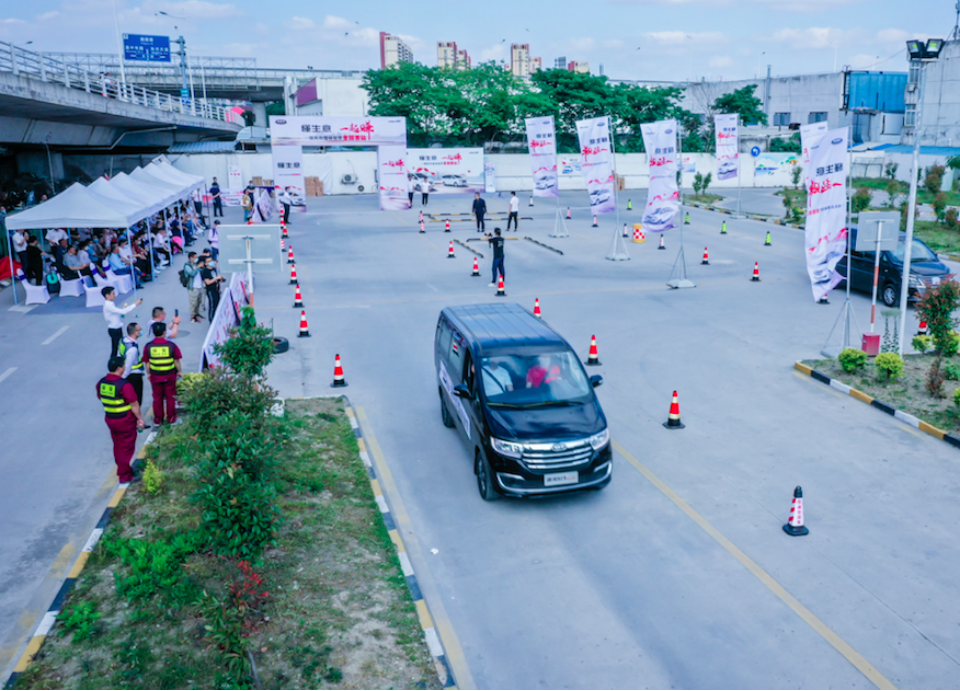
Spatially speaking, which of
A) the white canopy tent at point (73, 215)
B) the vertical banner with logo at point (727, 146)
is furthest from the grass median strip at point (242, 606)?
the vertical banner with logo at point (727, 146)

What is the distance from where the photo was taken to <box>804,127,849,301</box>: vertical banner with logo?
1561 centimetres

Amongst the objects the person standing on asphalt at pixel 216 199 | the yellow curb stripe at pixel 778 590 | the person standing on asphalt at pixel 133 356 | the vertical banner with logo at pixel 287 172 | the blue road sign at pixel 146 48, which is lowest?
the yellow curb stripe at pixel 778 590

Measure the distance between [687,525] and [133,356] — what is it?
30.6 feet

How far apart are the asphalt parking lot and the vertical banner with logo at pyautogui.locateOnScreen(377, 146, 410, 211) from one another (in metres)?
23.5

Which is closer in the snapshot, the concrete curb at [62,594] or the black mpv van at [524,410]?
the concrete curb at [62,594]

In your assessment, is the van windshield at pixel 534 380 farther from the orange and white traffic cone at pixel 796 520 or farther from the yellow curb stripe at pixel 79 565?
the yellow curb stripe at pixel 79 565

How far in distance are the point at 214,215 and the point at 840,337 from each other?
34.3 meters

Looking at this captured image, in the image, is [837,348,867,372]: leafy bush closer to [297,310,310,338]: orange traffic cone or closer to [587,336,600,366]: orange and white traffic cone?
[587,336,600,366]: orange and white traffic cone

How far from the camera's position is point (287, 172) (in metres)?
37.3

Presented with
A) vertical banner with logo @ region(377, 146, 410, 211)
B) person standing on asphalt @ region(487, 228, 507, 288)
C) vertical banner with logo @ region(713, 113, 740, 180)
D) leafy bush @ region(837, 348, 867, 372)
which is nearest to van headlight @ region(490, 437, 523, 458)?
leafy bush @ region(837, 348, 867, 372)

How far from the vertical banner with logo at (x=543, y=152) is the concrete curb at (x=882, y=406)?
64.9 feet

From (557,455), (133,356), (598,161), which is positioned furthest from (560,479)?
(598,161)

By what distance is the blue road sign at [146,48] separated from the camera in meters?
71.6

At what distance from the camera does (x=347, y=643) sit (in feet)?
22.0
